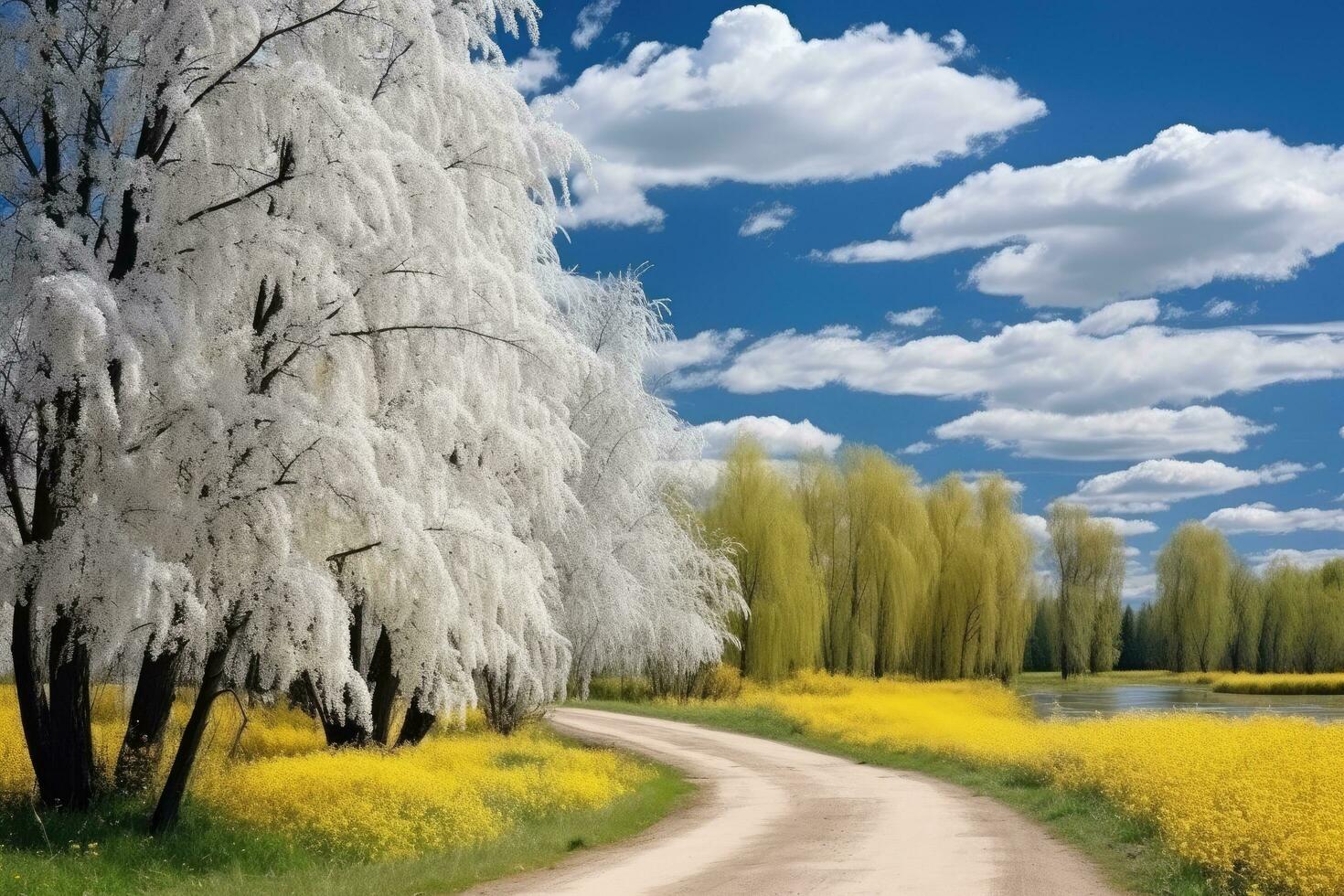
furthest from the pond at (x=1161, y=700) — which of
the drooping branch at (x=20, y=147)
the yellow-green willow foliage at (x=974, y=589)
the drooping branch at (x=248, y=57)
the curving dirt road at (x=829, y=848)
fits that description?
the drooping branch at (x=20, y=147)

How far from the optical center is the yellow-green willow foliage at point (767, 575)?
43.8 metres

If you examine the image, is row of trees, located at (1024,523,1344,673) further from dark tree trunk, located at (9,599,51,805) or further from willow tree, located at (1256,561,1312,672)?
dark tree trunk, located at (9,599,51,805)

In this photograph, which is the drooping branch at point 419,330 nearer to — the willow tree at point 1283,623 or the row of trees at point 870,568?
the row of trees at point 870,568

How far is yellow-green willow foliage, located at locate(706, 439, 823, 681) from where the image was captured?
43781 millimetres

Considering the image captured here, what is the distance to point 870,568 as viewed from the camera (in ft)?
167

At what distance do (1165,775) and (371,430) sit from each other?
10.2 meters

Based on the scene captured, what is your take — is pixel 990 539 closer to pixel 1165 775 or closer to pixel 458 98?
Answer: pixel 1165 775

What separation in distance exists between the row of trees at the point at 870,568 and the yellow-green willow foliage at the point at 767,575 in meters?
0.05

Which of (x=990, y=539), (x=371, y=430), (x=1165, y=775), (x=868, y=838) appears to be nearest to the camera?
(x=371, y=430)

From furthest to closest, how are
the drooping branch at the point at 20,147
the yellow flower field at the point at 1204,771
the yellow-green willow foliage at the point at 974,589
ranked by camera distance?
the yellow-green willow foliage at the point at 974,589 < the drooping branch at the point at 20,147 < the yellow flower field at the point at 1204,771

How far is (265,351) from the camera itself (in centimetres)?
1180

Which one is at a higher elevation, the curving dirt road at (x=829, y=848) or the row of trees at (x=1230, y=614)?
the row of trees at (x=1230, y=614)

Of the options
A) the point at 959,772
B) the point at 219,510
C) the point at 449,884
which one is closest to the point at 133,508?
the point at 219,510

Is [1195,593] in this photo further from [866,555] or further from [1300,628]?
[866,555]
